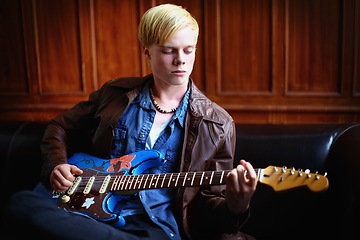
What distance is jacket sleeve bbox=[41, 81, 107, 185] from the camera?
1738 mm

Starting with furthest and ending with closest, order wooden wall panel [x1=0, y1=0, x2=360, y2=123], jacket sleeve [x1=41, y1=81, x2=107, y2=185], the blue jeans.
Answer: wooden wall panel [x1=0, y1=0, x2=360, y2=123] → jacket sleeve [x1=41, y1=81, x2=107, y2=185] → the blue jeans

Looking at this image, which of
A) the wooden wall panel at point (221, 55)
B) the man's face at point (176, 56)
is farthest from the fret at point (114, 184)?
the wooden wall panel at point (221, 55)

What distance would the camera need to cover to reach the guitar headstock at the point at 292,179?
117 centimetres

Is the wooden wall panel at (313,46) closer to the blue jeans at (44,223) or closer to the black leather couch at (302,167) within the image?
the black leather couch at (302,167)

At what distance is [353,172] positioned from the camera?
1.48 m

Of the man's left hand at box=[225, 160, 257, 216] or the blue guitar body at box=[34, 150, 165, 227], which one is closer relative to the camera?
the man's left hand at box=[225, 160, 257, 216]

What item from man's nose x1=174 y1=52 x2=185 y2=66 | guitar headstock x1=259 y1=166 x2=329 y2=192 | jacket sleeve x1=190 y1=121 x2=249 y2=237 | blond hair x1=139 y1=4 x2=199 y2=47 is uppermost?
blond hair x1=139 y1=4 x2=199 y2=47

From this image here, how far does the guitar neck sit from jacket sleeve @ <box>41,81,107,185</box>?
0.38m

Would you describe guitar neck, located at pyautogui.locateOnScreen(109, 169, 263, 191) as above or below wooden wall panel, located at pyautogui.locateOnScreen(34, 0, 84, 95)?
below

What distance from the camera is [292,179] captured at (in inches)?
47.9

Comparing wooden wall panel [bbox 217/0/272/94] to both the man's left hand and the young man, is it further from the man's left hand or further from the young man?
the man's left hand

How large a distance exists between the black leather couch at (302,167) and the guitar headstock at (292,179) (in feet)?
1.06

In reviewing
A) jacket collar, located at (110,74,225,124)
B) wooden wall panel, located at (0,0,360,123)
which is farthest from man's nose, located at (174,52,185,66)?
wooden wall panel, located at (0,0,360,123)

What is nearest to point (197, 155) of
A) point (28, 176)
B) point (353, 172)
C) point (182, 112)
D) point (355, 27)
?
point (182, 112)
